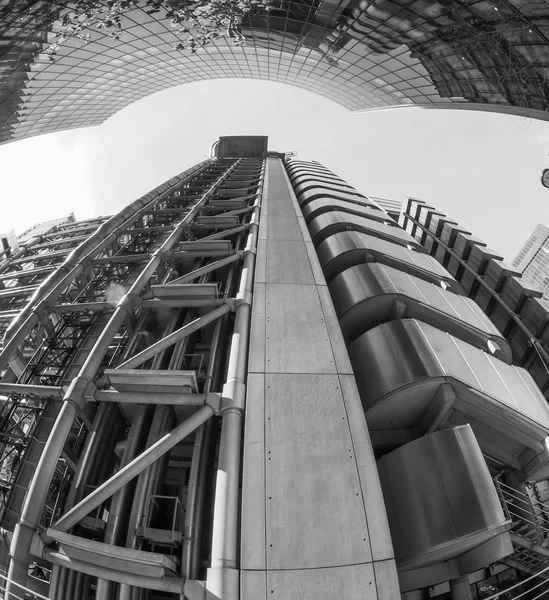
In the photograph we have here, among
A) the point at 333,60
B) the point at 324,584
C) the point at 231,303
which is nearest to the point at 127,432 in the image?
the point at 231,303

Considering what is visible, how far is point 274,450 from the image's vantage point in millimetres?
5535

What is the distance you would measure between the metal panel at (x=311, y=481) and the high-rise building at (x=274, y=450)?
0.02 metres

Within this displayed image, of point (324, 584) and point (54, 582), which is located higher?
point (324, 584)

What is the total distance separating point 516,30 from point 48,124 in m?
46.6

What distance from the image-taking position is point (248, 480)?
17.0ft

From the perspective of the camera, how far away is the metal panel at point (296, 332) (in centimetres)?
701

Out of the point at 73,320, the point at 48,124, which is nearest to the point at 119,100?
the point at 48,124

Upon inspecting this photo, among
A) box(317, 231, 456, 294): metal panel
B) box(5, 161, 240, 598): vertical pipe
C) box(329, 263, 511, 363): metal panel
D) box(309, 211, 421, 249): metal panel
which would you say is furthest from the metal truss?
box(309, 211, 421, 249): metal panel

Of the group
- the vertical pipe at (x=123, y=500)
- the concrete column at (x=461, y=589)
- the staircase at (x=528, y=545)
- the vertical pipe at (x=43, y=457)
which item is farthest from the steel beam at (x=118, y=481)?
the staircase at (x=528, y=545)

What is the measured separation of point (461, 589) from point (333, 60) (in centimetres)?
3401

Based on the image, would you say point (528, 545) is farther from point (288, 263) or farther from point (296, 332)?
point (288, 263)

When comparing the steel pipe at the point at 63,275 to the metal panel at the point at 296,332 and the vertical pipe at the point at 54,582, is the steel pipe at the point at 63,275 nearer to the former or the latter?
the vertical pipe at the point at 54,582

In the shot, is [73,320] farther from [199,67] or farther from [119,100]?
[119,100]

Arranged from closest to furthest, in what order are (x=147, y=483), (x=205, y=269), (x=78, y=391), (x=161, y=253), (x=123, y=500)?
(x=123, y=500)
(x=147, y=483)
(x=78, y=391)
(x=205, y=269)
(x=161, y=253)
